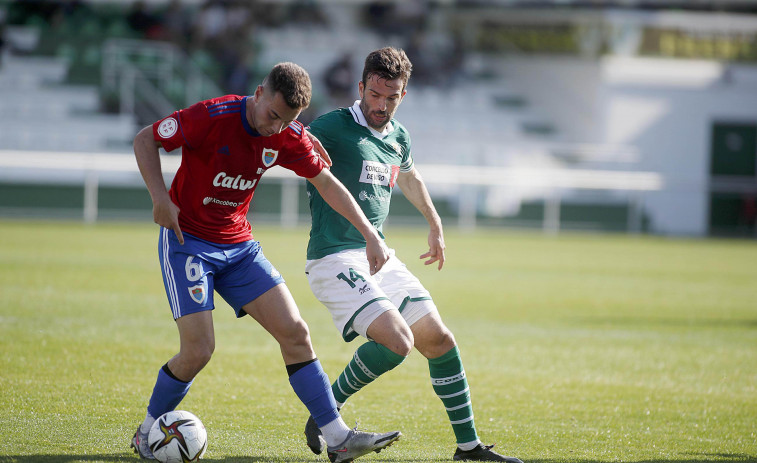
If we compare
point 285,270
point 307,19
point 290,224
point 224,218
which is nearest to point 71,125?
point 290,224

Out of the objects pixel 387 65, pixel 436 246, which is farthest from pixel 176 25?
pixel 387 65

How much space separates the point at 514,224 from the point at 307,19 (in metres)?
11.3

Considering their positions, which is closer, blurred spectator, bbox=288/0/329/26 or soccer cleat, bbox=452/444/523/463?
soccer cleat, bbox=452/444/523/463

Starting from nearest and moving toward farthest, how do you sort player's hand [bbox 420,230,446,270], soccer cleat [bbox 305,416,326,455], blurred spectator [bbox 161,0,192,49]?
soccer cleat [bbox 305,416,326,455] < player's hand [bbox 420,230,446,270] < blurred spectator [bbox 161,0,192,49]

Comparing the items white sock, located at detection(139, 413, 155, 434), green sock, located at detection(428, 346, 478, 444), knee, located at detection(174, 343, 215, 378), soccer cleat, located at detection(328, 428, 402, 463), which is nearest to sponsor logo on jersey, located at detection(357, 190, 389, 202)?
green sock, located at detection(428, 346, 478, 444)

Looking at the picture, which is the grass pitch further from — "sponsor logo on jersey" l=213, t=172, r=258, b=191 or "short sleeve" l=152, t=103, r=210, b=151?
"short sleeve" l=152, t=103, r=210, b=151

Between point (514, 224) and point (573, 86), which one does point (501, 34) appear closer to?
point (573, 86)

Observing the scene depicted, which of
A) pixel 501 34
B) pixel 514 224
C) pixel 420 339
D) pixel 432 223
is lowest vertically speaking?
pixel 514 224

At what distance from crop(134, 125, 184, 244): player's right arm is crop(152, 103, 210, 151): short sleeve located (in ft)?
0.15

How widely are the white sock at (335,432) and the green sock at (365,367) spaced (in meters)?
0.45

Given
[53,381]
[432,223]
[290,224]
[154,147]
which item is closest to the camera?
[154,147]

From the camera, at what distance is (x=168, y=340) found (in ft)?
26.5

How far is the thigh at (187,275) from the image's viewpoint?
4383 millimetres

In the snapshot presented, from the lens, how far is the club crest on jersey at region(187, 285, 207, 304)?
172 inches
